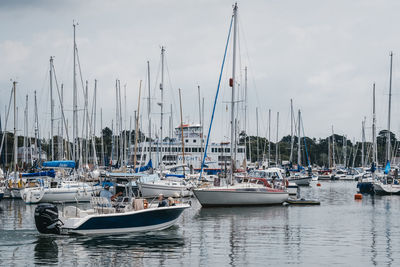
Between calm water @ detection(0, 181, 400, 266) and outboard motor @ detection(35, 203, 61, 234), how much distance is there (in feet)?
1.50

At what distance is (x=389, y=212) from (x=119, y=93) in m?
40.1

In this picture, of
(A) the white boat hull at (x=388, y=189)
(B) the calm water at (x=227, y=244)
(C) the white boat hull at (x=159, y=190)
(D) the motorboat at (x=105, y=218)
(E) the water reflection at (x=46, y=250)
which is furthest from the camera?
(A) the white boat hull at (x=388, y=189)

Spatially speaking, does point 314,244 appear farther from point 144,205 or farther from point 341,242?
point 144,205

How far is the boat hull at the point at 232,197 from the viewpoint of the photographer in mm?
40281

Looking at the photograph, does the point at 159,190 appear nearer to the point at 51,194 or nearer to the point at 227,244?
the point at 51,194

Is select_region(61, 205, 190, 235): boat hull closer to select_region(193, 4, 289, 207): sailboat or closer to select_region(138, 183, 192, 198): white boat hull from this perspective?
select_region(193, 4, 289, 207): sailboat

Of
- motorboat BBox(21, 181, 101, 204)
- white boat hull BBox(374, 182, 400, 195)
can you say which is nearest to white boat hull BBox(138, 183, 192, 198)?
motorboat BBox(21, 181, 101, 204)

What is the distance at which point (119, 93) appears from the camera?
70250mm

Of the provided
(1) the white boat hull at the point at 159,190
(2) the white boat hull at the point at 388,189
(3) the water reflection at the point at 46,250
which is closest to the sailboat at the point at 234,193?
(1) the white boat hull at the point at 159,190

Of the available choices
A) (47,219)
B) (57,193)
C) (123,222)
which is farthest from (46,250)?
(57,193)

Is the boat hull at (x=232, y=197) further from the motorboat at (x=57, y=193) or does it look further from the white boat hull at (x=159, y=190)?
the motorboat at (x=57, y=193)

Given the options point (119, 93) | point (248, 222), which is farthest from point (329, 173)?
point (248, 222)

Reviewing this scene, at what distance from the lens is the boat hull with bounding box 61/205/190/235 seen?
24.7 metres

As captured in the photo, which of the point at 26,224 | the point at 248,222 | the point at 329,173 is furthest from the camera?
the point at 329,173
